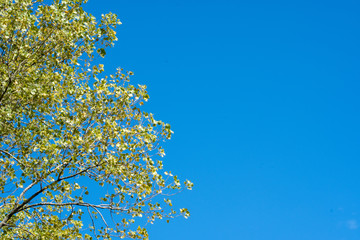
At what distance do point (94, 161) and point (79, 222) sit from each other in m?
3.00

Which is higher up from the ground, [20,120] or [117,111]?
[117,111]

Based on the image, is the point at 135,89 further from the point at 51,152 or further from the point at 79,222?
the point at 79,222

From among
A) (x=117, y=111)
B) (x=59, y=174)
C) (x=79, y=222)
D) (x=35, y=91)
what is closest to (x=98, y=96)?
(x=117, y=111)

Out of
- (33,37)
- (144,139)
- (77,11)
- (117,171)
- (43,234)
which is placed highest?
(77,11)

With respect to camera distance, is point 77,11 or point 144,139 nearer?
point 144,139

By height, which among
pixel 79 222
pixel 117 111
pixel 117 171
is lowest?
pixel 79 222

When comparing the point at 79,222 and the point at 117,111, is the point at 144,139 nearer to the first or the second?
the point at 117,111

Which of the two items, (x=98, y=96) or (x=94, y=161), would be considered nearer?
(x=94, y=161)

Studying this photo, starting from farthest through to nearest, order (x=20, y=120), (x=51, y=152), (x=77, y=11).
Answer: (x=77, y=11) < (x=20, y=120) < (x=51, y=152)

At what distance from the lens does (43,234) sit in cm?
1465

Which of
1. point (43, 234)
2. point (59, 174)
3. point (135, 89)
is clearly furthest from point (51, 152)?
point (135, 89)

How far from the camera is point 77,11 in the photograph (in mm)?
16734

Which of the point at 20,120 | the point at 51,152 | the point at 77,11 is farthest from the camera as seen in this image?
the point at 77,11

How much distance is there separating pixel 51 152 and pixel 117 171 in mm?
2568
